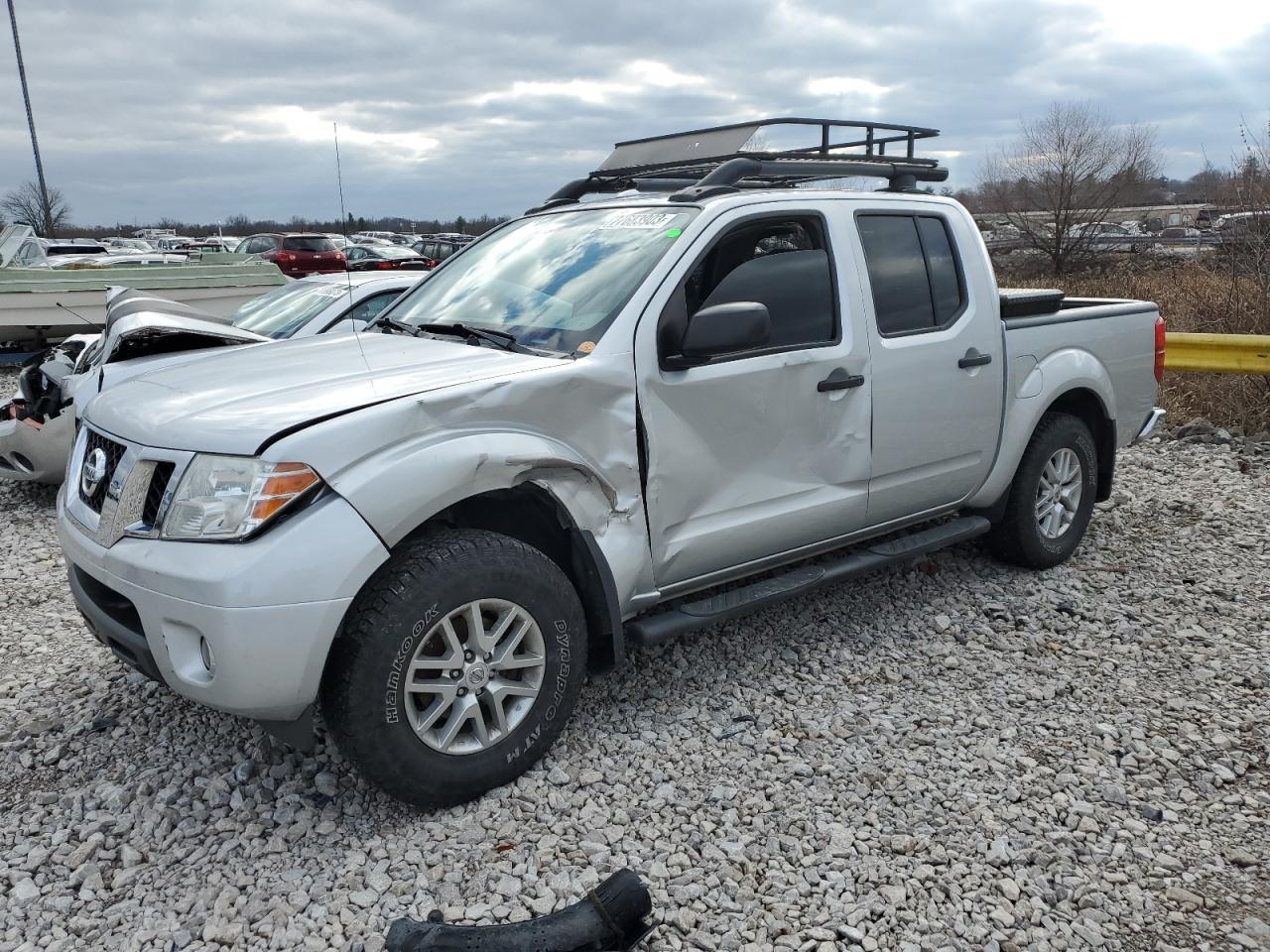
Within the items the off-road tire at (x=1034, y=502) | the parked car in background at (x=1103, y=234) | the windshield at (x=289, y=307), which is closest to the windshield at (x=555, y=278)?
the off-road tire at (x=1034, y=502)

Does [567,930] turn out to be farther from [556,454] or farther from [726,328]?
[726,328]

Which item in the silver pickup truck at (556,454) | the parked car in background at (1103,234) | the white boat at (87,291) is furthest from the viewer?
the parked car in background at (1103,234)

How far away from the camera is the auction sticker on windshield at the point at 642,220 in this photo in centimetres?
373

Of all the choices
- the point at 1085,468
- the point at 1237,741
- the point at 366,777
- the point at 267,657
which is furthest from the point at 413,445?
the point at 1085,468

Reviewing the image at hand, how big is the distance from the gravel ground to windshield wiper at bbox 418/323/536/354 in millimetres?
1399

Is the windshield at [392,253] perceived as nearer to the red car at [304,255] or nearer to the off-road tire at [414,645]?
the red car at [304,255]

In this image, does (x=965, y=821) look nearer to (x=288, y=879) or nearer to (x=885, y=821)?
(x=885, y=821)

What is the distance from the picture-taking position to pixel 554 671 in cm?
322

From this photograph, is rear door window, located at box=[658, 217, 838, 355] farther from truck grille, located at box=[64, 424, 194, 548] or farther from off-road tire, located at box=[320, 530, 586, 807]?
truck grille, located at box=[64, 424, 194, 548]

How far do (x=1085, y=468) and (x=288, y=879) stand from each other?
4.26m

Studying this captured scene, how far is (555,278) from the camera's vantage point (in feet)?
12.2

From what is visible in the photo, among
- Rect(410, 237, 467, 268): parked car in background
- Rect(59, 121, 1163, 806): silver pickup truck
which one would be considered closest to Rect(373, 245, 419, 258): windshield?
Rect(410, 237, 467, 268): parked car in background

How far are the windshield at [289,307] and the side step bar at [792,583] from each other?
372cm

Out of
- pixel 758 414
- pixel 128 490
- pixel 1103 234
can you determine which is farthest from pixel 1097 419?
pixel 1103 234
